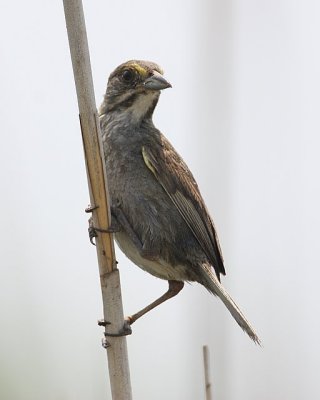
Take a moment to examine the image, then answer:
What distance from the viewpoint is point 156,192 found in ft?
12.5

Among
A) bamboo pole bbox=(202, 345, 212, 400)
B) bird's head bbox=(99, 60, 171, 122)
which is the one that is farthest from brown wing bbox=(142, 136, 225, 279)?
bamboo pole bbox=(202, 345, 212, 400)

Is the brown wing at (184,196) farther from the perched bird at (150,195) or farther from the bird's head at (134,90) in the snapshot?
the bird's head at (134,90)

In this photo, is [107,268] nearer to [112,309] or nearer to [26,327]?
[112,309]

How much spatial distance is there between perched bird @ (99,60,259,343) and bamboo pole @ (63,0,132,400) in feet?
2.28

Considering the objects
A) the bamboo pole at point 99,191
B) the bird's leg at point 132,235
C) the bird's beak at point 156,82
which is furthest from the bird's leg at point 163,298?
the bird's beak at point 156,82

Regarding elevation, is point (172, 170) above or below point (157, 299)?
above

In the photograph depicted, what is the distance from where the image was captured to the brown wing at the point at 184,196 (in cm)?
380

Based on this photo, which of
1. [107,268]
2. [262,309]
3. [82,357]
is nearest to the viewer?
[107,268]

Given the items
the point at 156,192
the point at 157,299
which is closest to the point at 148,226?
the point at 156,192

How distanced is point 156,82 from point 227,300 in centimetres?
103

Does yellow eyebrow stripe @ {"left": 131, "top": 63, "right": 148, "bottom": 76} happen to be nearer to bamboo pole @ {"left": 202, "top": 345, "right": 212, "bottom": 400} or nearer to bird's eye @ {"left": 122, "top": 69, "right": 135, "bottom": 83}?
bird's eye @ {"left": 122, "top": 69, "right": 135, "bottom": 83}

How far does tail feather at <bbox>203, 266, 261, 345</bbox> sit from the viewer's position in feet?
11.5

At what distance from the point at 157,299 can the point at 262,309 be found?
612 mm

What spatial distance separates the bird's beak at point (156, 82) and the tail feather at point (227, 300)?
0.87 m
